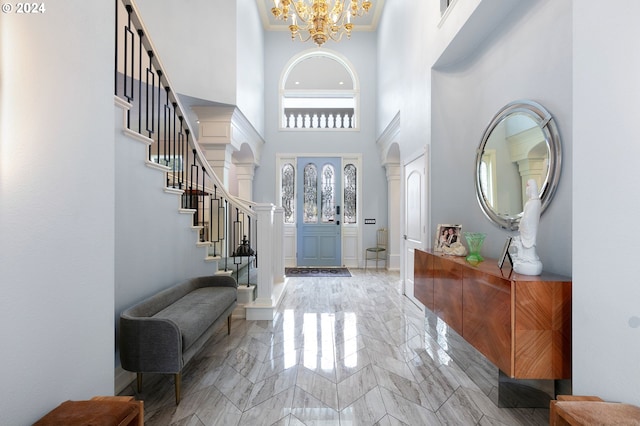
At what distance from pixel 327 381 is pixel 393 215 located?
5.09 metres

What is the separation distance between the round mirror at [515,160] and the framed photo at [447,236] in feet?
1.03

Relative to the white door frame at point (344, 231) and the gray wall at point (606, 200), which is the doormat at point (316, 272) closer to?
the white door frame at point (344, 231)

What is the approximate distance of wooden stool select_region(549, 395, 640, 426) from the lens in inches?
42.2

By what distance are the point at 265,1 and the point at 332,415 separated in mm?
7598

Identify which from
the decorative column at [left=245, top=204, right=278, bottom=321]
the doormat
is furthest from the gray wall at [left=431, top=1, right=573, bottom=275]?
the doormat

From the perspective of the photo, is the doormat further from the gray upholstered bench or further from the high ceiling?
the high ceiling


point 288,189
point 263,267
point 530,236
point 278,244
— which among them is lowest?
point 263,267

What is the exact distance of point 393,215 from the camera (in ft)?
22.7

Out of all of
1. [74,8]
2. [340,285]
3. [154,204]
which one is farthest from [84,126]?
[340,285]

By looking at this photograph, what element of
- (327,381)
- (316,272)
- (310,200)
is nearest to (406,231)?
(316,272)

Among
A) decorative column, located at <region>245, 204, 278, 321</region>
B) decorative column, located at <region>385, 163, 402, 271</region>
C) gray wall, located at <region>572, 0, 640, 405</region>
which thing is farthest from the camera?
decorative column, located at <region>385, 163, 402, 271</region>

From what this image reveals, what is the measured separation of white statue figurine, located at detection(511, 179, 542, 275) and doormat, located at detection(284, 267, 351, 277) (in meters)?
4.51

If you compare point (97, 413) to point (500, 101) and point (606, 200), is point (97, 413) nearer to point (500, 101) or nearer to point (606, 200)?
point (606, 200)

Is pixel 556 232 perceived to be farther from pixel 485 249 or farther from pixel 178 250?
pixel 178 250
